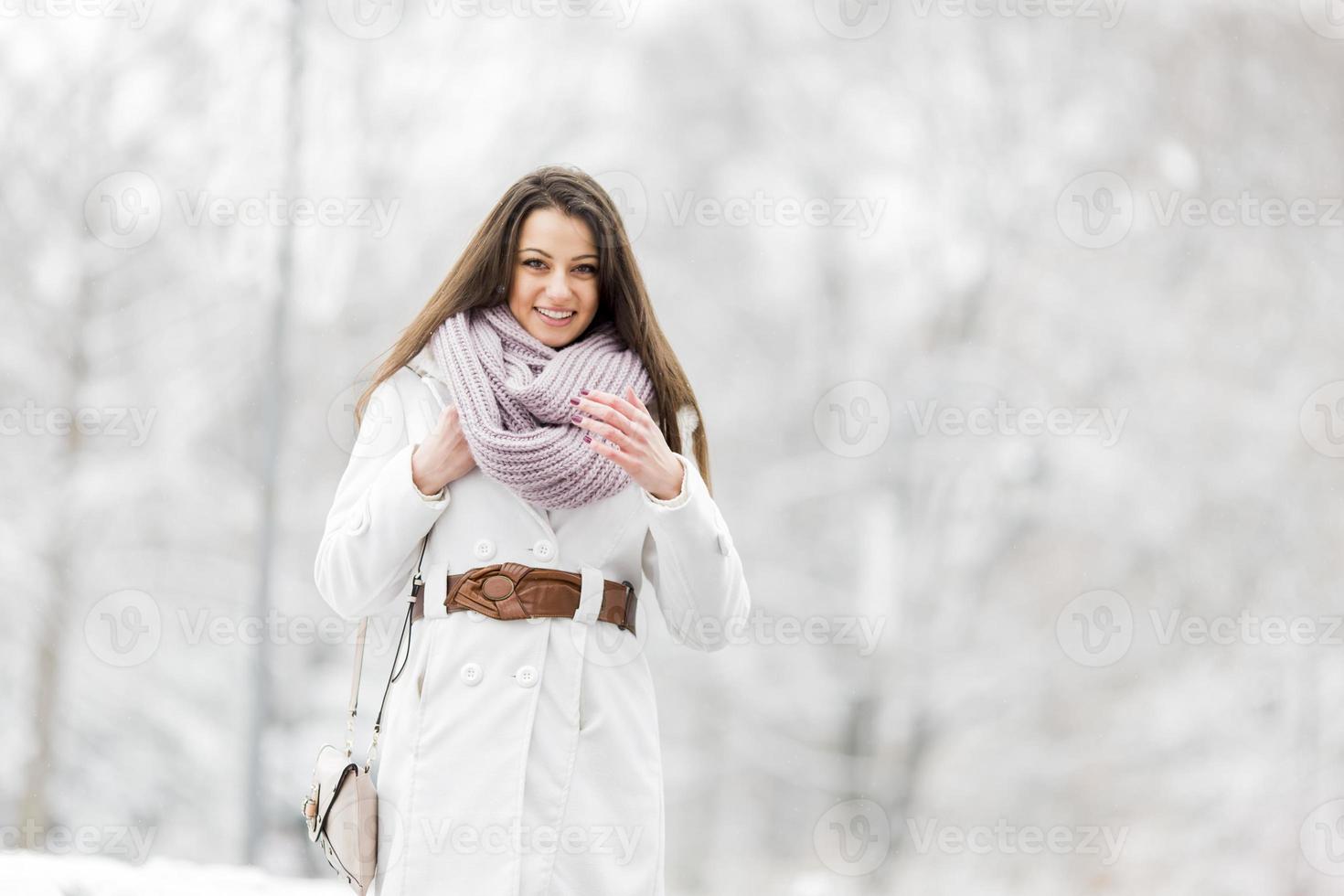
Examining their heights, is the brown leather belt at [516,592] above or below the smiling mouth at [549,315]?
below

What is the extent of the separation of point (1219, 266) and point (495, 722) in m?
3.02

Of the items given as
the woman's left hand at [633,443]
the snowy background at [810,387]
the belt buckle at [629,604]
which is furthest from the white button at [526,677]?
the snowy background at [810,387]

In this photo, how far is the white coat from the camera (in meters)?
1.48

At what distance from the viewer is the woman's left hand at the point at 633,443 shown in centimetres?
148

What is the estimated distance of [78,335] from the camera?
11.7ft

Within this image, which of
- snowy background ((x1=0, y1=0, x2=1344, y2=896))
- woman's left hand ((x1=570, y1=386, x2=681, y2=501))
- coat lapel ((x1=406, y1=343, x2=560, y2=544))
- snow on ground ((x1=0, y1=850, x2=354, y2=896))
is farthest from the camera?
snowy background ((x1=0, y1=0, x2=1344, y2=896))

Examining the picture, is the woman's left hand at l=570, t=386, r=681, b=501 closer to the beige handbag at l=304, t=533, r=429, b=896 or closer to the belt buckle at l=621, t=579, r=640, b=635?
the belt buckle at l=621, t=579, r=640, b=635

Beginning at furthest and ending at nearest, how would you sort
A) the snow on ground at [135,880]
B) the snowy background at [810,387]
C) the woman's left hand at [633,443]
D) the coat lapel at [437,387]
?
the snowy background at [810,387] → the snow on ground at [135,880] → the coat lapel at [437,387] → the woman's left hand at [633,443]

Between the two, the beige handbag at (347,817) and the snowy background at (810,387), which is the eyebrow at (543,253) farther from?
the snowy background at (810,387)

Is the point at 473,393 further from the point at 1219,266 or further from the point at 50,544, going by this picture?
the point at 1219,266

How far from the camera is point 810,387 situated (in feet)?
12.2

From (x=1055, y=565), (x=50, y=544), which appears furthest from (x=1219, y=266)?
(x=50, y=544)

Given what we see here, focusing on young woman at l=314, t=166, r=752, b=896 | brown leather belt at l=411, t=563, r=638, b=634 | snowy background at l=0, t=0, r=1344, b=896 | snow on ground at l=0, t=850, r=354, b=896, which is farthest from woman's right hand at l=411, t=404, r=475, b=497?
snowy background at l=0, t=0, r=1344, b=896

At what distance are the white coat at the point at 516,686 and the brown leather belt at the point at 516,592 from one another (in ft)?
0.05
